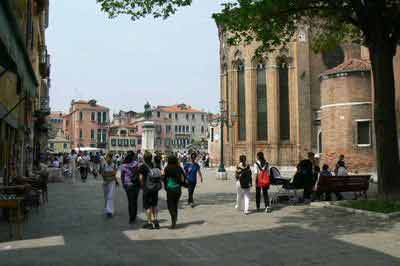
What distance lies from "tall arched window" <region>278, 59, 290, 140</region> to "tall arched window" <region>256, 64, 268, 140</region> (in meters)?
1.68

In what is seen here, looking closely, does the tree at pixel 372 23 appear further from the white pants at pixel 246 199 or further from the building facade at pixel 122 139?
the building facade at pixel 122 139

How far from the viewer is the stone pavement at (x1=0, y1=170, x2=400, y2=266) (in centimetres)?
720

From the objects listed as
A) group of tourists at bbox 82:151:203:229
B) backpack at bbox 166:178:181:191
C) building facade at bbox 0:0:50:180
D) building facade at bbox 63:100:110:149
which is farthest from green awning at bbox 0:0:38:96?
building facade at bbox 63:100:110:149

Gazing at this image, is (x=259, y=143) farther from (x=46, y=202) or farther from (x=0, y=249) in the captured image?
(x=0, y=249)

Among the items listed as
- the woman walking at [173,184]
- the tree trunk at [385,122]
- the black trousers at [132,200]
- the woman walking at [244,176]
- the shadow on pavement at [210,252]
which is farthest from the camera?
the tree trunk at [385,122]

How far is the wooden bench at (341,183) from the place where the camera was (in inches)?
578

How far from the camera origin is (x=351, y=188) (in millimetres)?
15211

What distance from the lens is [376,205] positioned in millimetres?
12453

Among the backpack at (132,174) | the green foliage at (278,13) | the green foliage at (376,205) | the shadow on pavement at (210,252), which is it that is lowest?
the shadow on pavement at (210,252)

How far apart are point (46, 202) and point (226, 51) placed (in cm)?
3911

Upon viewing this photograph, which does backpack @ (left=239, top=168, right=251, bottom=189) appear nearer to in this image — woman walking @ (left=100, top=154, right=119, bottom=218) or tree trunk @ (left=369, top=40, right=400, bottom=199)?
woman walking @ (left=100, top=154, right=119, bottom=218)

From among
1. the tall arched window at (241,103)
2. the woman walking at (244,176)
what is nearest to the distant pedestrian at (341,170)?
the woman walking at (244,176)

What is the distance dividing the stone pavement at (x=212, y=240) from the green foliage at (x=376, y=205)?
2.02 feet

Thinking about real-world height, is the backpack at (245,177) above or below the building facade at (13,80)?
below
